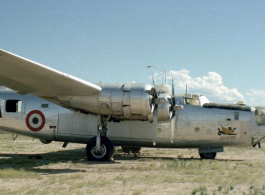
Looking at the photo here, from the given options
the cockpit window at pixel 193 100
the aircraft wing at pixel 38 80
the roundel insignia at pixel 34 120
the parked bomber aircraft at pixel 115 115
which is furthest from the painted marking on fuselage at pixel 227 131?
the roundel insignia at pixel 34 120

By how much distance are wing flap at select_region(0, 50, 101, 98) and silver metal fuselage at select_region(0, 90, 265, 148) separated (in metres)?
2.47

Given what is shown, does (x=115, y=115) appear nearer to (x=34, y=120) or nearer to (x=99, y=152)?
(x=99, y=152)

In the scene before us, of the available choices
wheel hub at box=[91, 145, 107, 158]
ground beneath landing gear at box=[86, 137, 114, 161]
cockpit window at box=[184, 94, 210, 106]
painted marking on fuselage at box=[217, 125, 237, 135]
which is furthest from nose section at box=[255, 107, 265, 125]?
wheel hub at box=[91, 145, 107, 158]

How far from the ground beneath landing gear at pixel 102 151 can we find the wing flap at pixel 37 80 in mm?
2353

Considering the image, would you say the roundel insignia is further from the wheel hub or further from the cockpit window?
the cockpit window

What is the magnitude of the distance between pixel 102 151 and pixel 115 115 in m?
1.71

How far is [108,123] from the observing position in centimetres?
1292

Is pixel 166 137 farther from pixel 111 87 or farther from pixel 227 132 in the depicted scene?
pixel 111 87

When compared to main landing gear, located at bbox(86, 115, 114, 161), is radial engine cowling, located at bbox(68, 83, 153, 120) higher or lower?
higher

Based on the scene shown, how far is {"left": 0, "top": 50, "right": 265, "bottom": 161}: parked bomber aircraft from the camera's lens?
10305mm

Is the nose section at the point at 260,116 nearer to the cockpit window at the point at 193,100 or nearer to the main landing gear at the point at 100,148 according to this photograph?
the cockpit window at the point at 193,100

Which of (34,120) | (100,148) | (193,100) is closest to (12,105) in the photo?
(34,120)

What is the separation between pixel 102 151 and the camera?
37.2ft

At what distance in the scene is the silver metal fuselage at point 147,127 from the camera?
40.0ft
